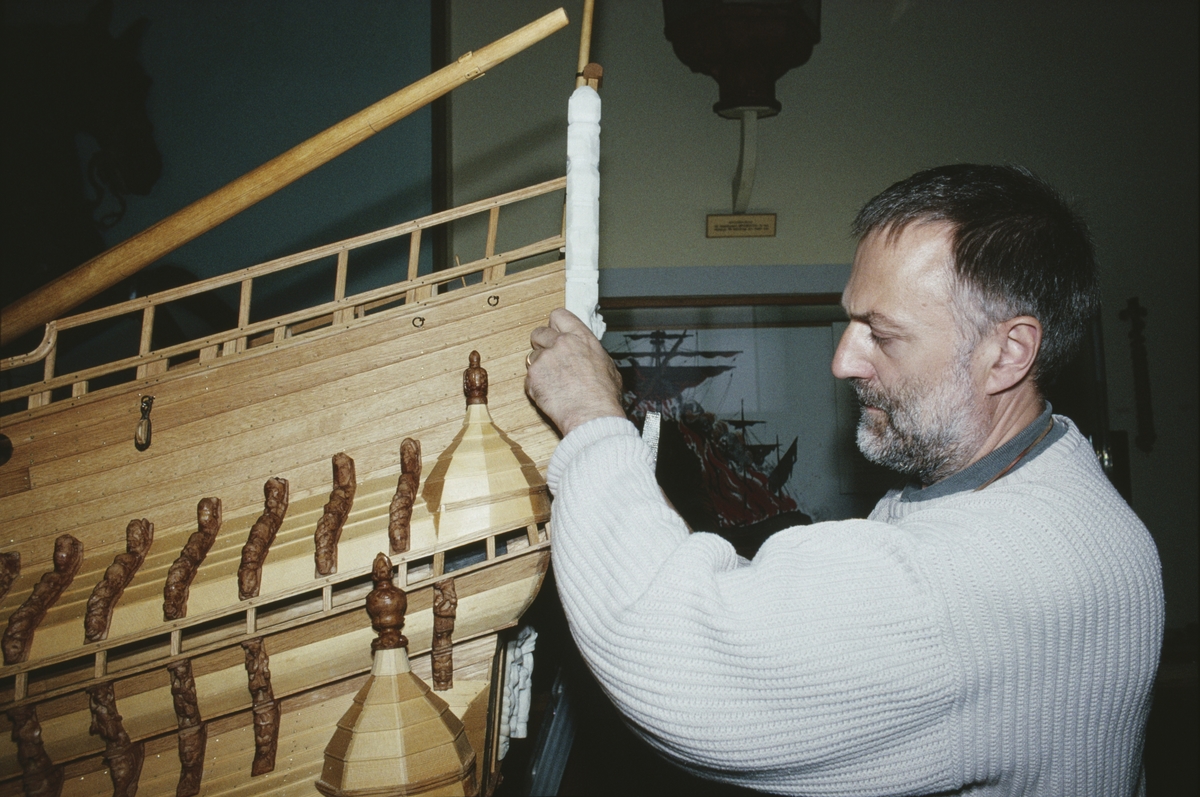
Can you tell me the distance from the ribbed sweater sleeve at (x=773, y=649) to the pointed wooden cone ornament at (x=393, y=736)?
34 cm

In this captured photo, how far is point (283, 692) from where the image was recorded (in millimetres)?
1376

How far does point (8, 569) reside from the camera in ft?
4.91

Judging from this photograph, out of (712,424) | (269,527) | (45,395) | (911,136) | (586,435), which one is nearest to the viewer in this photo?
(586,435)

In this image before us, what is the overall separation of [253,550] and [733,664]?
0.86m

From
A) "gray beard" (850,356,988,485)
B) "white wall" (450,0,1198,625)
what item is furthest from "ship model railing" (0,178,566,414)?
"white wall" (450,0,1198,625)

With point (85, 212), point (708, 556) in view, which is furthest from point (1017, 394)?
point (85, 212)

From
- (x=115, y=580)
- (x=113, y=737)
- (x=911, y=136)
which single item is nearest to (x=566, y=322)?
(x=115, y=580)

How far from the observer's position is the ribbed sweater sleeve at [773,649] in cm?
94

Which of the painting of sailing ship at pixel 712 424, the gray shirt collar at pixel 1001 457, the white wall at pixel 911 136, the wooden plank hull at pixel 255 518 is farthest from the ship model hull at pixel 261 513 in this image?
the white wall at pixel 911 136

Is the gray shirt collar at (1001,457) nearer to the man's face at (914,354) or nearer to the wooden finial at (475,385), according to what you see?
the man's face at (914,354)

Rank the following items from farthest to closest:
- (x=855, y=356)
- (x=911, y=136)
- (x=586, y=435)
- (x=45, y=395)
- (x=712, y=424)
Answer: (x=911, y=136)
(x=712, y=424)
(x=45, y=395)
(x=855, y=356)
(x=586, y=435)

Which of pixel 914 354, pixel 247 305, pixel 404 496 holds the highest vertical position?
pixel 247 305

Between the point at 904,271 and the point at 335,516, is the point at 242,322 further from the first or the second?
the point at 904,271

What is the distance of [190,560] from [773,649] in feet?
3.37
